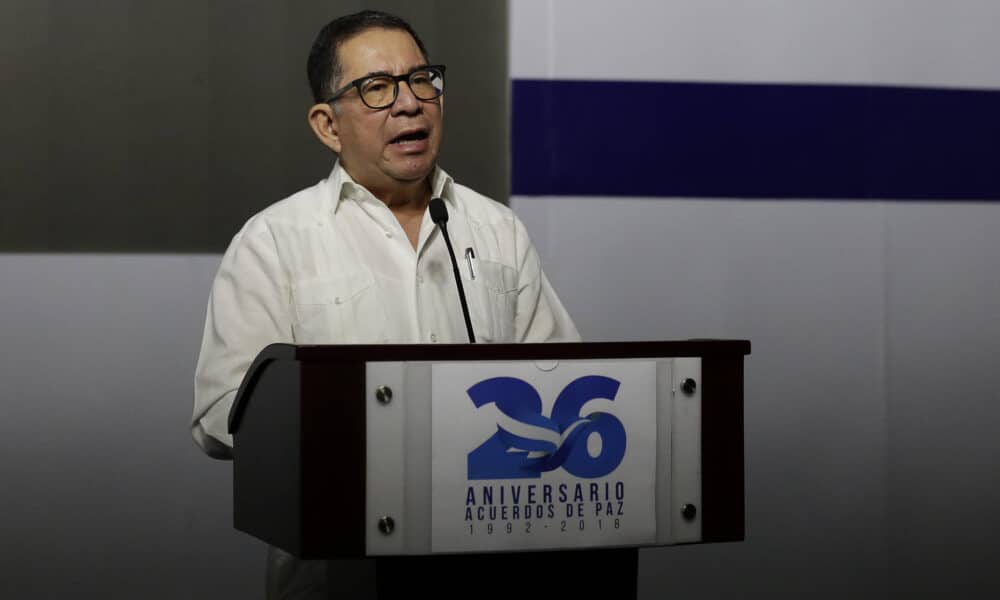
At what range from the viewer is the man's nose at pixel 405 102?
6.35 feet

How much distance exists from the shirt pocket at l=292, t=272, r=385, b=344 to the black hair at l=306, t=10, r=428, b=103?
34 cm

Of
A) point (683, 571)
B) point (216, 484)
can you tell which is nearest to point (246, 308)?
point (216, 484)

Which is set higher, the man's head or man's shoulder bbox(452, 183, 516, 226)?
the man's head

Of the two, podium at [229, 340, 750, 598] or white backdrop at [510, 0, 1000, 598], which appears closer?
podium at [229, 340, 750, 598]

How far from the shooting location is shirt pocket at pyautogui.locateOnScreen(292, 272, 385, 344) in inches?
73.3

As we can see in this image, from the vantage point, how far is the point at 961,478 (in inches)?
124

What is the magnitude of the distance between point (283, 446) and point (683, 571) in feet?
5.99

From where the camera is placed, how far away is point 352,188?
2.00 meters

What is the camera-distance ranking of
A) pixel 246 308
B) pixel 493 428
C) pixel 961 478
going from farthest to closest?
pixel 961 478, pixel 246 308, pixel 493 428

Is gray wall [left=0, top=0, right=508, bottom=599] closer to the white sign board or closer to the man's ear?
the man's ear

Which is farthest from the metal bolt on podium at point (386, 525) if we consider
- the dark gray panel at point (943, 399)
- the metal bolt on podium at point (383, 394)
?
the dark gray panel at point (943, 399)

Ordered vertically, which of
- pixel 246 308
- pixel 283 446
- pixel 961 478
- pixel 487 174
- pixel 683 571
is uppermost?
pixel 487 174

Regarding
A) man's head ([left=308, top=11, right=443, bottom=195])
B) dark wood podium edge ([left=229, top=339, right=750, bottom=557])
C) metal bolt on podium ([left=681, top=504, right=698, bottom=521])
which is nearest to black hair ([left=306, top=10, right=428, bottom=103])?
man's head ([left=308, top=11, right=443, bottom=195])

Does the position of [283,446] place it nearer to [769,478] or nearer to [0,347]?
[0,347]
